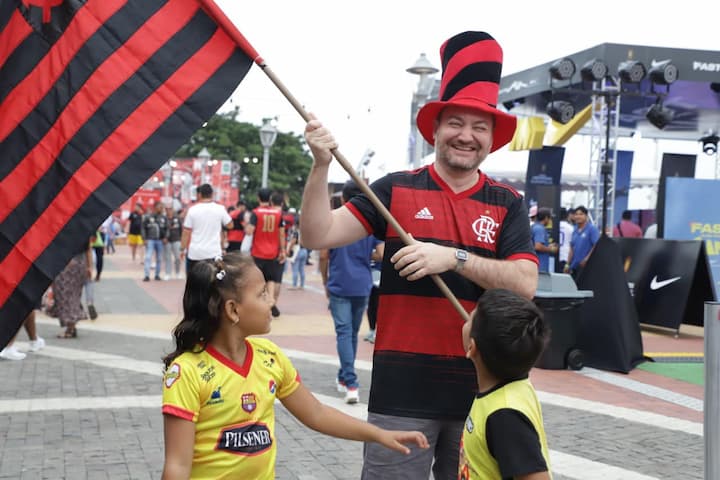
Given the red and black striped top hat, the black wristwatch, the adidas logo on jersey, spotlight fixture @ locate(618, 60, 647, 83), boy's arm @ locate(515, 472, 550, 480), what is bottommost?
boy's arm @ locate(515, 472, 550, 480)

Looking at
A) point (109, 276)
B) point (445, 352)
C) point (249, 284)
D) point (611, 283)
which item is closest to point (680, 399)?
point (611, 283)

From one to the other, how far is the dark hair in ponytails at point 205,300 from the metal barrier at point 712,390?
187cm

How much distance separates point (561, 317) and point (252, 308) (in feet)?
23.3

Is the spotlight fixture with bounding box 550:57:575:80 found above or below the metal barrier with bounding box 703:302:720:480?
above

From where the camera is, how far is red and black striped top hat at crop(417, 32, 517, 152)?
9.88 ft

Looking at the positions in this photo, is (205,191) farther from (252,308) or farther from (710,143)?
(710,143)

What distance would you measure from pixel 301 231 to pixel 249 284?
30 cm

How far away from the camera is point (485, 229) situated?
9.77 ft

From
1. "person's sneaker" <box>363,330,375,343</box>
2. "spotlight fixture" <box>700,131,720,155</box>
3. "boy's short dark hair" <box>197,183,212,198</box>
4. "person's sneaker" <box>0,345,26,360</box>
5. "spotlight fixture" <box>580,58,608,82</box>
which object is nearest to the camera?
"person's sneaker" <box>0,345,26,360</box>

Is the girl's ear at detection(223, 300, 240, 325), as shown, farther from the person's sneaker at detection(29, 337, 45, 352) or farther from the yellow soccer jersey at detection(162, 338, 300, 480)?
the person's sneaker at detection(29, 337, 45, 352)

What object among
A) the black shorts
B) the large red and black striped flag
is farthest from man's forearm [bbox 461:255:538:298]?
the black shorts

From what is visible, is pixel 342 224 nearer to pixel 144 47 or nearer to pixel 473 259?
pixel 473 259

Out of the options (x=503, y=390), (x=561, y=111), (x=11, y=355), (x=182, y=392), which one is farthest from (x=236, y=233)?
(x=503, y=390)

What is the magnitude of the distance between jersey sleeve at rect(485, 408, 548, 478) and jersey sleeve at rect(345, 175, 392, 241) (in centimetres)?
99
